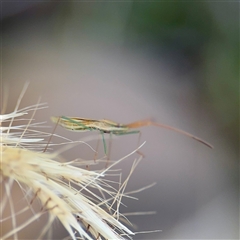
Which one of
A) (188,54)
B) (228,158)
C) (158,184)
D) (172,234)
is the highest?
(188,54)

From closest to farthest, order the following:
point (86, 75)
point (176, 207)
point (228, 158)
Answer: point (176, 207), point (228, 158), point (86, 75)

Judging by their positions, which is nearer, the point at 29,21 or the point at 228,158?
the point at 228,158

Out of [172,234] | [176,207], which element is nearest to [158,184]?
[176,207]

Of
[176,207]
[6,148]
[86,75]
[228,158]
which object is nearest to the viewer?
[6,148]

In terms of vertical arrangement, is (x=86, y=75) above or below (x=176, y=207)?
above

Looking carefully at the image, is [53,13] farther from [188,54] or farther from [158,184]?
[158,184]

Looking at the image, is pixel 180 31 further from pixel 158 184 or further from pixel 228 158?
pixel 158 184

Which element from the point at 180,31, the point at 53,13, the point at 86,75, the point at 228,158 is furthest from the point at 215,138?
the point at 53,13
